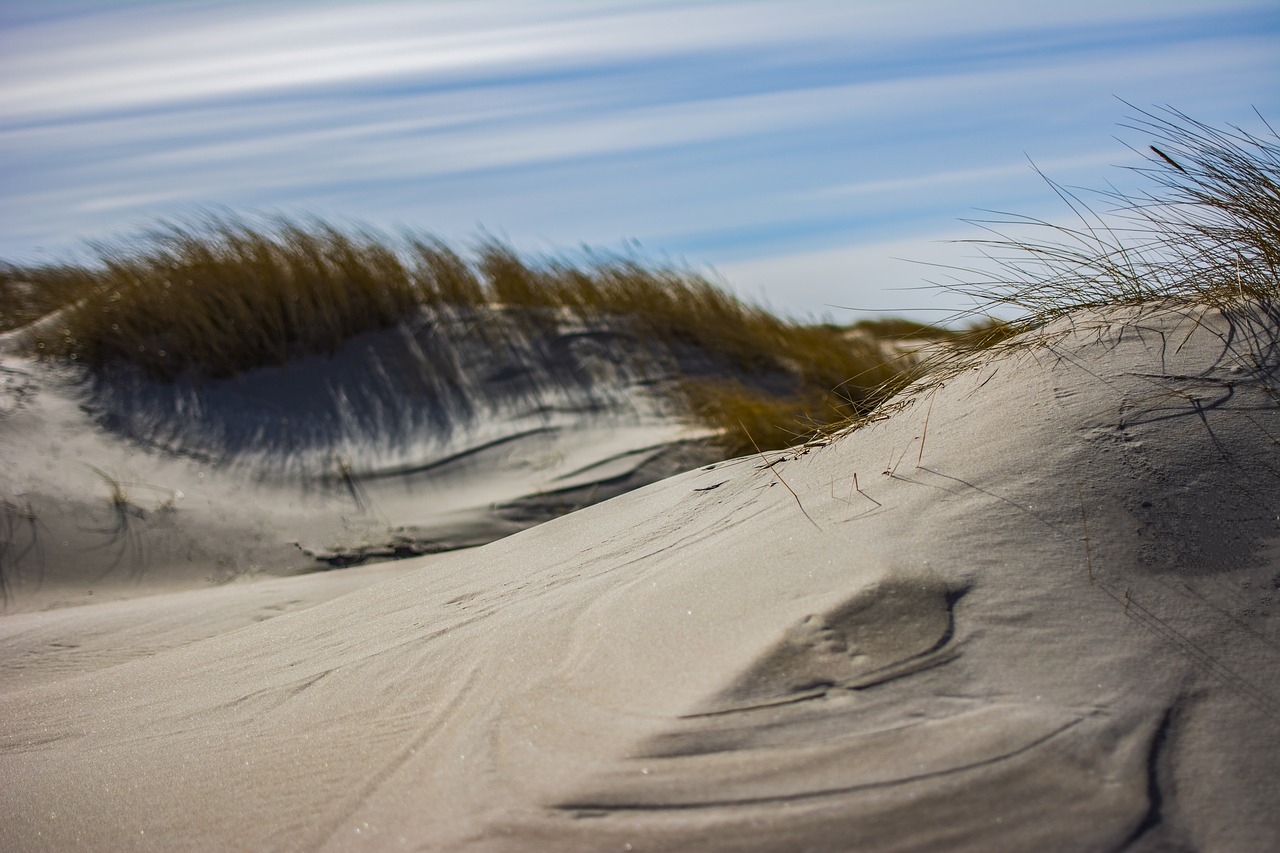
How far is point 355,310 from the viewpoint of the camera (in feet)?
22.0

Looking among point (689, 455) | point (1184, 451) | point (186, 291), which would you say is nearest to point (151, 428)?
point (186, 291)

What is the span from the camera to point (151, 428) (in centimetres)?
575

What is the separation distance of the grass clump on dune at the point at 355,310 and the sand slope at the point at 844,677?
129 inches

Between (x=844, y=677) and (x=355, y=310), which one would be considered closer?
(x=844, y=677)

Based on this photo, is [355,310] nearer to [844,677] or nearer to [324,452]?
[324,452]

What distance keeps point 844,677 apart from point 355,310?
5783mm

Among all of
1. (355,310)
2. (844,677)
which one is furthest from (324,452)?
(844,677)

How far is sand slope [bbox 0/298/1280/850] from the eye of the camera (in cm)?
146

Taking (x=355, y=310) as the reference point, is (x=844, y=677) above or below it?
below

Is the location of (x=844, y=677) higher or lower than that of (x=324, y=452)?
lower

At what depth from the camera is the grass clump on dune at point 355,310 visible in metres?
6.23

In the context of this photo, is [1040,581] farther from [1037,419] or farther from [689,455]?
[689,455]

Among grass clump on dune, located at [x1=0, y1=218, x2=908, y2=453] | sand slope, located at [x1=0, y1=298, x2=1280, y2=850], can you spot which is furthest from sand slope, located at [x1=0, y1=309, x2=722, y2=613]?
sand slope, located at [x1=0, y1=298, x2=1280, y2=850]

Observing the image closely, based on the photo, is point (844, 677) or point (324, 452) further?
point (324, 452)
